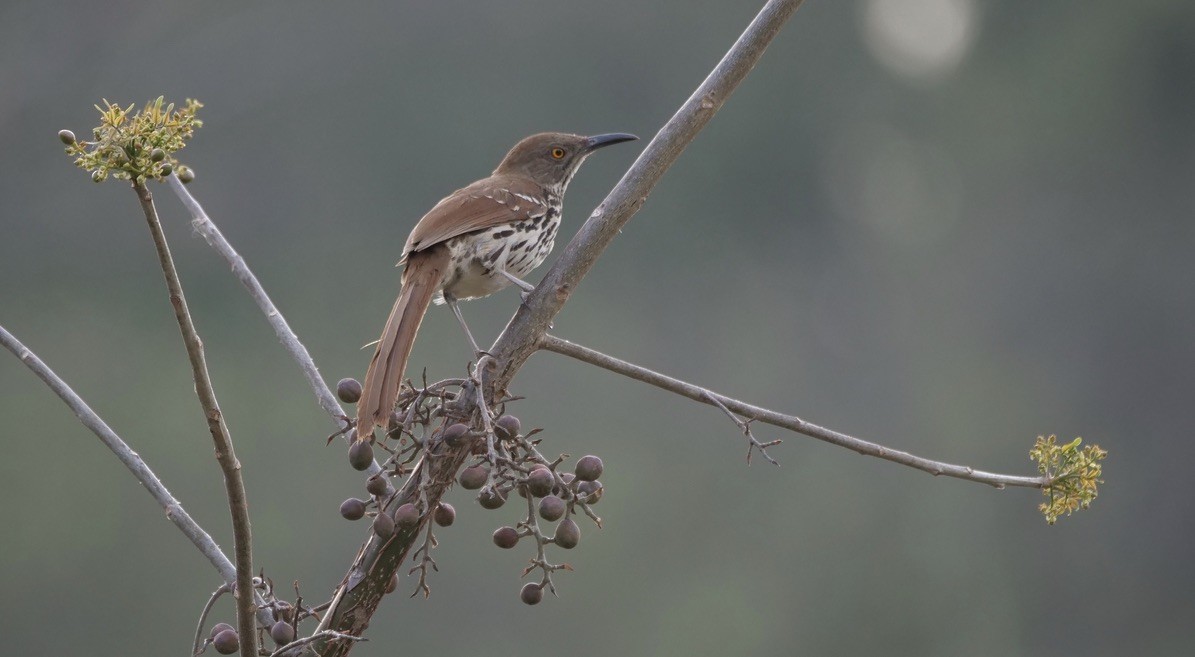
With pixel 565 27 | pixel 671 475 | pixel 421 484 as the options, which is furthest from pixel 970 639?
pixel 421 484

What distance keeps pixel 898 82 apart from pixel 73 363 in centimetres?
1327

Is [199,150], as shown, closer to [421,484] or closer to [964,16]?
[964,16]

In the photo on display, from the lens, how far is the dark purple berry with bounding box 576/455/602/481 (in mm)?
2162

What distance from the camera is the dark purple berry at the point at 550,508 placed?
2.10 m

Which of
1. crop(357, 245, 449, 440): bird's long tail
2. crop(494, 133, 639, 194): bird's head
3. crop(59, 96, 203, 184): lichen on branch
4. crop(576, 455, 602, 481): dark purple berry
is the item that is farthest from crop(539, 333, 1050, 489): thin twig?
crop(494, 133, 639, 194): bird's head

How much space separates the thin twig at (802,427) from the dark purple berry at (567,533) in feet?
0.89

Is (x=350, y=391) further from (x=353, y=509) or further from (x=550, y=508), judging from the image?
(x=550, y=508)

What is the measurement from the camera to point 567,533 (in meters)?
2.13

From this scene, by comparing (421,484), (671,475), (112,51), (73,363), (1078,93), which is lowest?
(421,484)

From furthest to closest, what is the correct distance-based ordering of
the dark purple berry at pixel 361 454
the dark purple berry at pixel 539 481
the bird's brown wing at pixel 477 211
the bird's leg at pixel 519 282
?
the bird's brown wing at pixel 477 211 < the bird's leg at pixel 519 282 < the dark purple berry at pixel 361 454 < the dark purple berry at pixel 539 481

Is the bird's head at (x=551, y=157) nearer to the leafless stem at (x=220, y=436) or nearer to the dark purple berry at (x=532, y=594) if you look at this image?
the dark purple berry at (x=532, y=594)

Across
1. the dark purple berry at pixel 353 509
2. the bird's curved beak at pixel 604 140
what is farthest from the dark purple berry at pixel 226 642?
the bird's curved beak at pixel 604 140

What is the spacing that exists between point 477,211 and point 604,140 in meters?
0.73

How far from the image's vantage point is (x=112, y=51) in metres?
18.6
